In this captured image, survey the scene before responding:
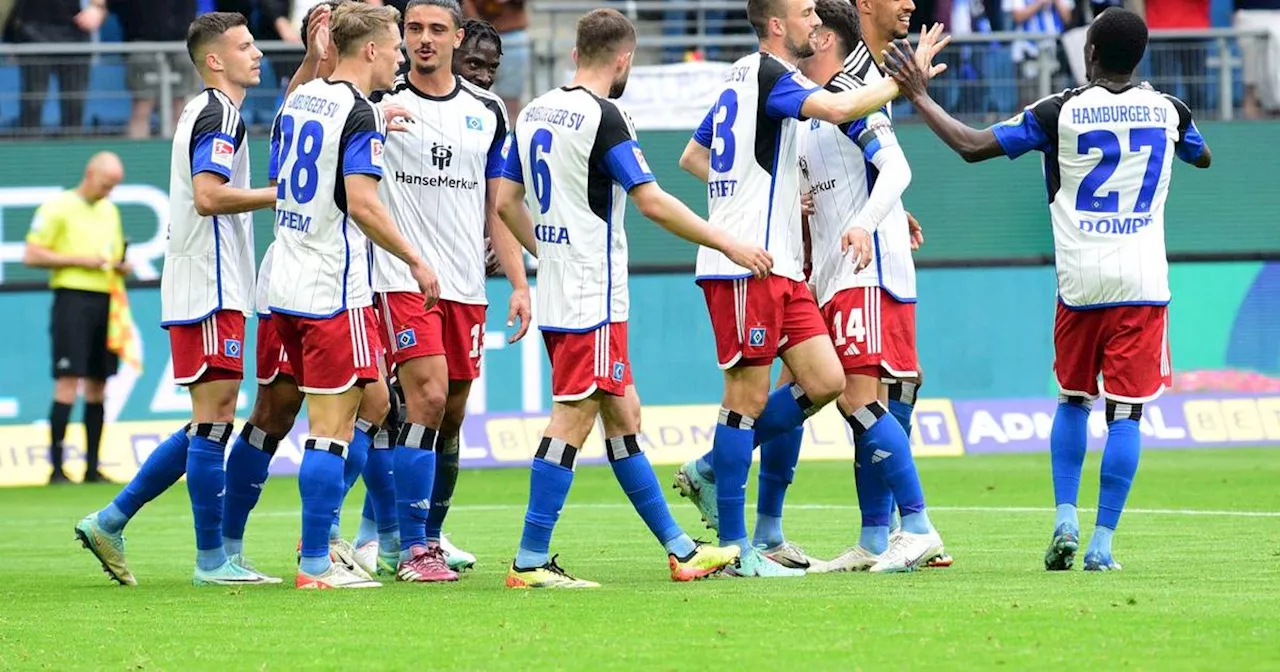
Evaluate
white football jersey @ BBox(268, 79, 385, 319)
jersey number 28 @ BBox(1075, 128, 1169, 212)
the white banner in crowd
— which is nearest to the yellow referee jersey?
the white banner in crowd

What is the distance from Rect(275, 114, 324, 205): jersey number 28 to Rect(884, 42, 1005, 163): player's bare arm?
2.42 metres

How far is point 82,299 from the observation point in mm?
16984

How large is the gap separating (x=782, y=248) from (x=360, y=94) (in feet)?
6.27

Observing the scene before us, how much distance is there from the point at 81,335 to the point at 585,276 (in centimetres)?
972

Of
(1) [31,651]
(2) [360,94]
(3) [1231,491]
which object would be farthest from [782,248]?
(3) [1231,491]

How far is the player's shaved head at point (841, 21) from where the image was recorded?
30.3 feet

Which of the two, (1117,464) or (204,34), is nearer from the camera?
(1117,464)

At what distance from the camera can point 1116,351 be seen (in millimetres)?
8703

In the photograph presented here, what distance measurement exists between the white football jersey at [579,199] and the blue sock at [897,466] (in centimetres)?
131

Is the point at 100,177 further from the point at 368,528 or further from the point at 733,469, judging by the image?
the point at 733,469

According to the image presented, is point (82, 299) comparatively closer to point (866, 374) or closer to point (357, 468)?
point (357, 468)

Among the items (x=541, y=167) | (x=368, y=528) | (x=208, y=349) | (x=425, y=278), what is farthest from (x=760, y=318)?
(x=208, y=349)

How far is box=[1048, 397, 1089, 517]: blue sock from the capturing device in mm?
8719

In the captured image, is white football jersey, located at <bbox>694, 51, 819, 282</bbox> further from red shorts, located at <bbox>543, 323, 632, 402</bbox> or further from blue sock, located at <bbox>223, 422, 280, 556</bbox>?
blue sock, located at <bbox>223, 422, 280, 556</bbox>
